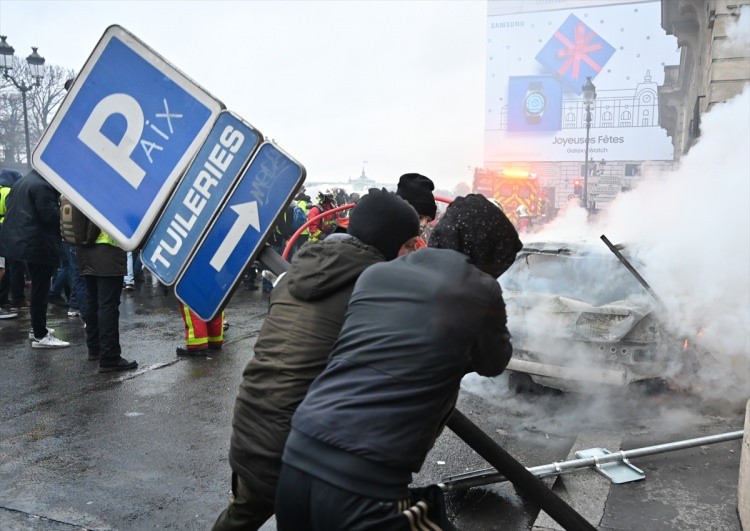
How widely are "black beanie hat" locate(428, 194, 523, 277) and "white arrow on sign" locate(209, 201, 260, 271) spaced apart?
66 cm

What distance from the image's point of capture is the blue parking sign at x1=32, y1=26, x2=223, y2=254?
73.2 inches

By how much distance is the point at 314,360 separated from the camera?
6.88 feet

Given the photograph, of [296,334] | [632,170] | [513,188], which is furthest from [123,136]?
[632,170]

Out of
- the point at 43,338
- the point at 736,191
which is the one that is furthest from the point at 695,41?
the point at 43,338

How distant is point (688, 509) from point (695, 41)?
76.0 ft

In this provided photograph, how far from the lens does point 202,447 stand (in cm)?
454

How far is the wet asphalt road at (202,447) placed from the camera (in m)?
3.60

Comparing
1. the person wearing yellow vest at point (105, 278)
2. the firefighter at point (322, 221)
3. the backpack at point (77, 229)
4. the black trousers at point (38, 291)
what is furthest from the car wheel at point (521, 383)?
the black trousers at point (38, 291)

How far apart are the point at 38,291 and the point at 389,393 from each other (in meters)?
→ 6.63

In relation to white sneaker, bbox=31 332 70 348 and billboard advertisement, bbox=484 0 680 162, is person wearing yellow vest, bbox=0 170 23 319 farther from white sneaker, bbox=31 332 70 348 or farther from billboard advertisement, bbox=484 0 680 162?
billboard advertisement, bbox=484 0 680 162

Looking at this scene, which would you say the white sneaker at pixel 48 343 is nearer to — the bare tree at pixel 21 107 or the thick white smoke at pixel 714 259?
the thick white smoke at pixel 714 259

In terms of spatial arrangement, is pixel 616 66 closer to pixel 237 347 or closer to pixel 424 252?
pixel 237 347

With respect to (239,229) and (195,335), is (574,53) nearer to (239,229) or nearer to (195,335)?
(195,335)

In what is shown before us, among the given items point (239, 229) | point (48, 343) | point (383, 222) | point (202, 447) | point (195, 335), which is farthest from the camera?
point (48, 343)
